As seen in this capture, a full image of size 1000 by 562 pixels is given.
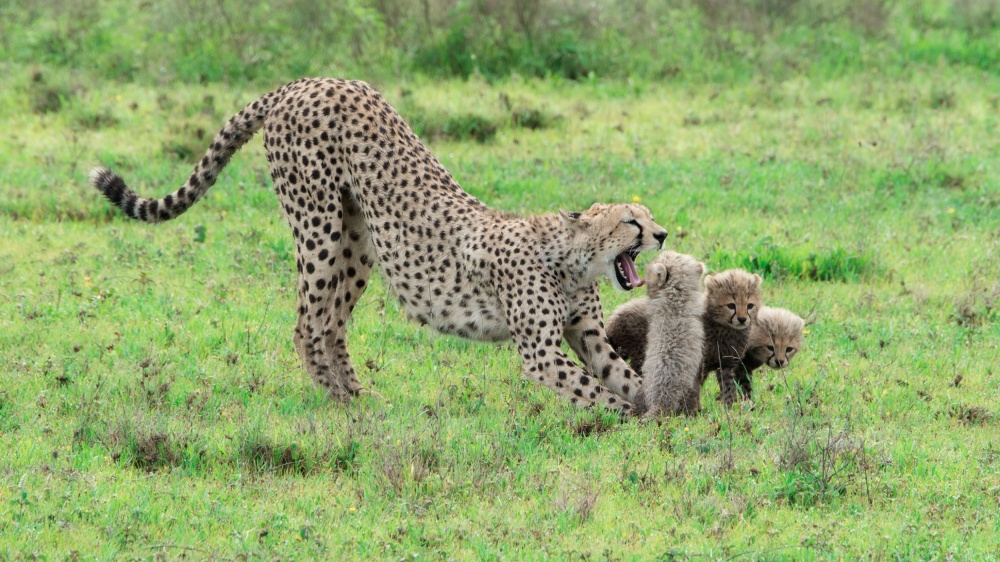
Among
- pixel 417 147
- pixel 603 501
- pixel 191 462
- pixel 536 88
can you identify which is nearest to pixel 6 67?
pixel 536 88

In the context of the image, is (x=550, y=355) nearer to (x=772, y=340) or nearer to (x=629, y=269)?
(x=629, y=269)

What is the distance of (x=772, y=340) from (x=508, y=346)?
152 centimetres

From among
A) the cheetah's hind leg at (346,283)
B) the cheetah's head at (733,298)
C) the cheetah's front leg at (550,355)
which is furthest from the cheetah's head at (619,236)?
the cheetah's hind leg at (346,283)

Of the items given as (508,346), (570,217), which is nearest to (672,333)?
(570,217)

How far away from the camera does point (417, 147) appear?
21.2 ft

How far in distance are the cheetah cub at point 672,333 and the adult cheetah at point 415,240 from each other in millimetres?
139

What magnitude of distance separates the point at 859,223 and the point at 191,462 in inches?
208

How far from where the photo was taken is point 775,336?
624 cm

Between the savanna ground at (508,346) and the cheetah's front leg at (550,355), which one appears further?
the cheetah's front leg at (550,355)

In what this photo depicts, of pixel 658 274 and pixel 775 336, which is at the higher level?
pixel 658 274

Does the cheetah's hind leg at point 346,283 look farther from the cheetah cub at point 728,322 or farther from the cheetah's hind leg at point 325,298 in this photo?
the cheetah cub at point 728,322

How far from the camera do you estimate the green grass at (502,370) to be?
4.58m

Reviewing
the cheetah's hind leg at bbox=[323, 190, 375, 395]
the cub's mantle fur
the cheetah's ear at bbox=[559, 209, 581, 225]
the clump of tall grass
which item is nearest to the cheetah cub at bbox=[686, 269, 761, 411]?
the cub's mantle fur

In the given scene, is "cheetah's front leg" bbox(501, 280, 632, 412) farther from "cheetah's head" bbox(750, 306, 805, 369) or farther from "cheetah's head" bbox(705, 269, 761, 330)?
"cheetah's head" bbox(750, 306, 805, 369)
